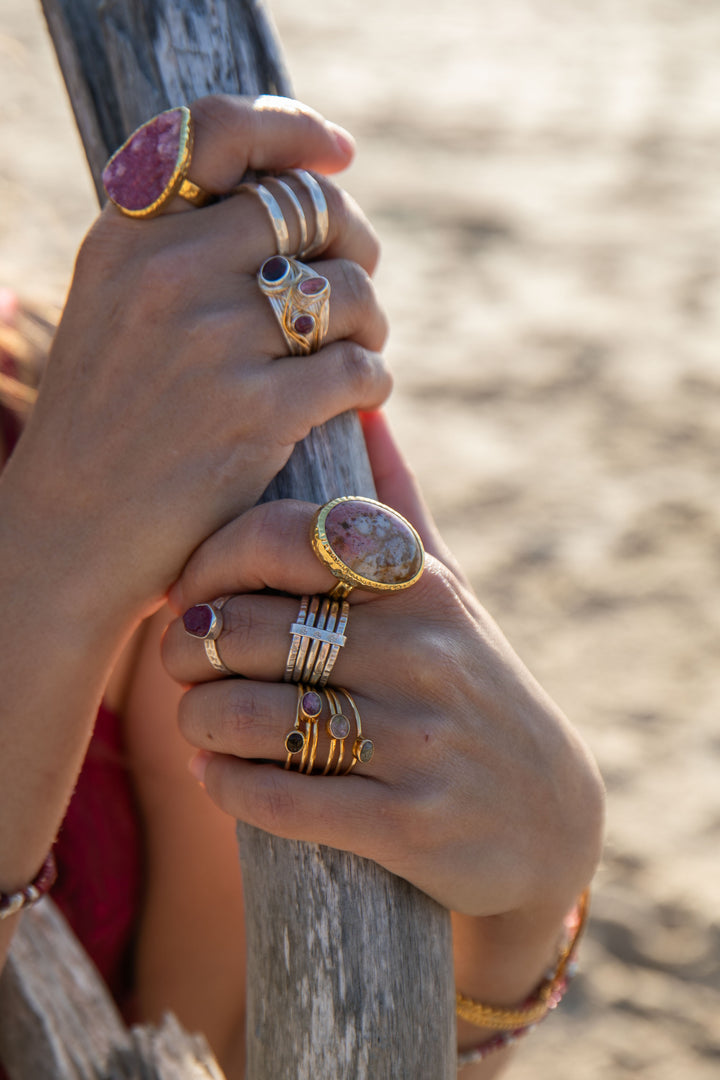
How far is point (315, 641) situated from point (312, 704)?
A: 0.05 m

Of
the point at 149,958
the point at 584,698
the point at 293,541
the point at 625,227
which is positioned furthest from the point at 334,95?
the point at 293,541

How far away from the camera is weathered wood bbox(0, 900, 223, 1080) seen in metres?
1.11

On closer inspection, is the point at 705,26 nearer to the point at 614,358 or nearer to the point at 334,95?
the point at 334,95

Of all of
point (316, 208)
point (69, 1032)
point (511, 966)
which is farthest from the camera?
point (69, 1032)

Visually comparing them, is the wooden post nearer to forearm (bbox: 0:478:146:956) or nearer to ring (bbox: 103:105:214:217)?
ring (bbox: 103:105:214:217)

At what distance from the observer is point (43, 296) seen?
179cm

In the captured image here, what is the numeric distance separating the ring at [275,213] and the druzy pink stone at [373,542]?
223 millimetres

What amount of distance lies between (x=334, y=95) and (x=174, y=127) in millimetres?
6266

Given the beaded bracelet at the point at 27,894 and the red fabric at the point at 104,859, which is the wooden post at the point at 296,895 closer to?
the beaded bracelet at the point at 27,894

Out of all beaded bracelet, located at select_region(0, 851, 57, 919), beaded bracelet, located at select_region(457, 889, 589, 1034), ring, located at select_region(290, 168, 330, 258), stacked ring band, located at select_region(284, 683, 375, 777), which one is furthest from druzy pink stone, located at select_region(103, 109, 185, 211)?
beaded bracelet, located at select_region(457, 889, 589, 1034)

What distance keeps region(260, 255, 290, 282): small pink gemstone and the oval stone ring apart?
183mm

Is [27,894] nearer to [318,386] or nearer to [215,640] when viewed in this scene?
[215,640]

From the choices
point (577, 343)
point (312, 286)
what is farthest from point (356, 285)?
point (577, 343)

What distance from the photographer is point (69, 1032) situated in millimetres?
1148
